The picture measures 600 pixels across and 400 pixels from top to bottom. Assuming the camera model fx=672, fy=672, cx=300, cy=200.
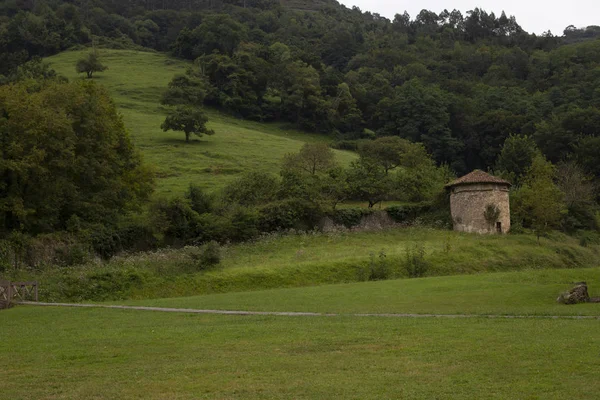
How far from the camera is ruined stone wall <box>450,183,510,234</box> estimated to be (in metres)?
57.1

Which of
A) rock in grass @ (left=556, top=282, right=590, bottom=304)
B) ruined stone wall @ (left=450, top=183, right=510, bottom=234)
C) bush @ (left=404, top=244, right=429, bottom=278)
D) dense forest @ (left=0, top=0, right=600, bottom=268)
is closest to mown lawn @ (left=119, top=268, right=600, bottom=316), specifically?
rock in grass @ (left=556, top=282, right=590, bottom=304)

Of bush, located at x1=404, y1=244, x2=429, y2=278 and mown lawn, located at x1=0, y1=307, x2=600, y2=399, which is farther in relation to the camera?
bush, located at x1=404, y1=244, x2=429, y2=278

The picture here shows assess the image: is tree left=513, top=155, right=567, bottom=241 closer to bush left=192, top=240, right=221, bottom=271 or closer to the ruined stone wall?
the ruined stone wall

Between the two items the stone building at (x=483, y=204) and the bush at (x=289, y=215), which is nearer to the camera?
the bush at (x=289, y=215)

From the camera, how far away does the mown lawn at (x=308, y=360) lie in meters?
12.0

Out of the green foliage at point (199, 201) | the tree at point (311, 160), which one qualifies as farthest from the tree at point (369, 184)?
the green foliage at point (199, 201)

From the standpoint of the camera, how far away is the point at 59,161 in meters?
42.9

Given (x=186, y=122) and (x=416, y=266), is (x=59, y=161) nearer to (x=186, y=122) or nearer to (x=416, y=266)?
(x=416, y=266)

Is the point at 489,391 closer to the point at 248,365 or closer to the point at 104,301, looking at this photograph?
the point at 248,365

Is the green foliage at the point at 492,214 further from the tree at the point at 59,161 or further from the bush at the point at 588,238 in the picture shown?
the tree at the point at 59,161

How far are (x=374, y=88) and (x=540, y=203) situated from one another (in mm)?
72570

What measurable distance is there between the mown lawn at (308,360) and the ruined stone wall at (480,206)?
37.8m

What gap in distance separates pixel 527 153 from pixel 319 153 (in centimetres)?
3125

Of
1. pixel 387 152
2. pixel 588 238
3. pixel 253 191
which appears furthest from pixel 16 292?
pixel 387 152
